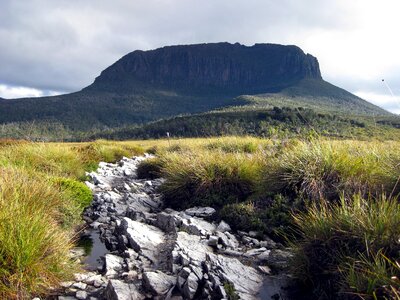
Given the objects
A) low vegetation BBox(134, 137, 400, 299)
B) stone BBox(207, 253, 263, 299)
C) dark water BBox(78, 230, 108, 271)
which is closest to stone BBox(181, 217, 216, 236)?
low vegetation BBox(134, 137, 400, 299)

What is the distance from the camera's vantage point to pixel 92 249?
702 centimetres

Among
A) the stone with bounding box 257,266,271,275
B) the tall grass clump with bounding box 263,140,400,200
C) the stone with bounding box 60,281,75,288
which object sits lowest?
the stone with bounding box 257,266,271,275

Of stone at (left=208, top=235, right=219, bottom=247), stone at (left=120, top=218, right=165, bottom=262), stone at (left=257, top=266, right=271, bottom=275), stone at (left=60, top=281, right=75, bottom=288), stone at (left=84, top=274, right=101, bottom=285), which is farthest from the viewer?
stone at (left=208, top=235, right=219, bottom=247)

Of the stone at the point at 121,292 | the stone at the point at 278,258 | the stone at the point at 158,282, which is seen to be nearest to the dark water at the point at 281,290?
the stone at the point at 278,258

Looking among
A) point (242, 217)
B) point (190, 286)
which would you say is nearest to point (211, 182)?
point (242, 217)

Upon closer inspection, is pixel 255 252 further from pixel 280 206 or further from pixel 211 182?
pixel 211 182

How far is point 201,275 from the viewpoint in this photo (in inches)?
202

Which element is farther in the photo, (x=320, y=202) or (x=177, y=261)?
(x=320, y=202)

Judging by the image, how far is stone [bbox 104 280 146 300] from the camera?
4.68 m

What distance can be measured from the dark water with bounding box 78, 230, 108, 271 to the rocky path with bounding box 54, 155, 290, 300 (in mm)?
118

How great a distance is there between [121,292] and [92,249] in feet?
8.23

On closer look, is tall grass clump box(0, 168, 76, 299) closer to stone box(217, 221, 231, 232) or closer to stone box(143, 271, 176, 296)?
stone box(143, 271, 176, 296)

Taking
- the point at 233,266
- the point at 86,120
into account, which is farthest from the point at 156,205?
the point at 86,120

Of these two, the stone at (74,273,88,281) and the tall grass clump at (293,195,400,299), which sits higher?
the tall grass clump at (293,195,400,299)
